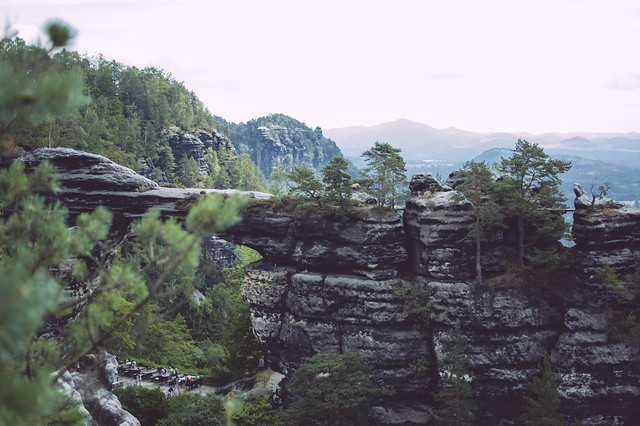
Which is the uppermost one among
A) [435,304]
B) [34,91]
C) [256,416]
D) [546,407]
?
[34,91]

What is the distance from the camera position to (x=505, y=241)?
79.1ft

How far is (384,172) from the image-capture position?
78.7ft

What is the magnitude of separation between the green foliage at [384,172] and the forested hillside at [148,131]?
29.2 meters

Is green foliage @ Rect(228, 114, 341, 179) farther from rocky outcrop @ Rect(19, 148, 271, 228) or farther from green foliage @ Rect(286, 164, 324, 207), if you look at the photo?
green foliage @ Rect(286, 164, 324, 207)

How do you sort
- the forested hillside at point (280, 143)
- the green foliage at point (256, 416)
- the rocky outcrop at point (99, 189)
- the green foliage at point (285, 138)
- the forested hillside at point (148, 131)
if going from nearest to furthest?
the green foliage at point (256, 416) < the rocky outcrop at point (99, 189) < the forested hillside at point (148, 131) < the forested hillside at point (280, 143) < the green foliage at point (285, 138)

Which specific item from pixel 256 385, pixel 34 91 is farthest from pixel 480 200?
pixel 34 91

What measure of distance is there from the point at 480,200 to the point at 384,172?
5535mm

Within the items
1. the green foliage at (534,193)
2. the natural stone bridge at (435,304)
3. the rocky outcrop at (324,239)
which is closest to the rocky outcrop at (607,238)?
the natural stone bridge at (435,304)

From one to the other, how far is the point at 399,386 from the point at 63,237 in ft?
66.3

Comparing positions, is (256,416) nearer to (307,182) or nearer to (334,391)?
(334,391)

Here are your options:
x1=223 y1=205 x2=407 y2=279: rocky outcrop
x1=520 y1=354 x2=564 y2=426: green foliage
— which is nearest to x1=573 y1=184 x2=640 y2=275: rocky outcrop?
x1=520 y1=354 x2=564 y2=426: green foliage

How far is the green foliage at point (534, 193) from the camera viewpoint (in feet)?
72.0

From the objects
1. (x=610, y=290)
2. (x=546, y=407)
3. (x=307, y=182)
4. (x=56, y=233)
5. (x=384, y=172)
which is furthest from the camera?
(x=307, y=182)

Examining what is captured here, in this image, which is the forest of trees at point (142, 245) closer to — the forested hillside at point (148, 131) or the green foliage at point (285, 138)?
the forested hillside at point (148, 131)
